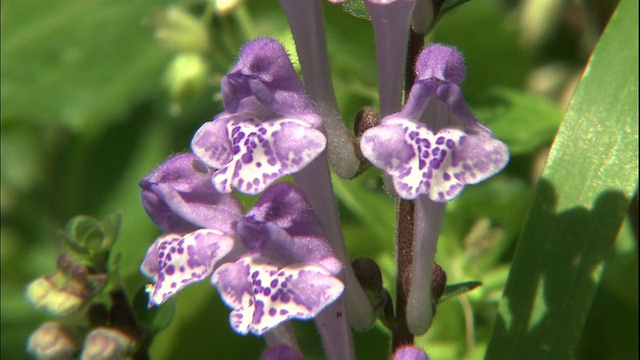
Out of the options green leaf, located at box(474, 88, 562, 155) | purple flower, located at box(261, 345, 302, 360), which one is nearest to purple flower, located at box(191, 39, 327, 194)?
purple flower, located at box(261, 345, 302, 360)

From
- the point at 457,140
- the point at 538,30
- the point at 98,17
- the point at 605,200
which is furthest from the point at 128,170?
the point at 457,140

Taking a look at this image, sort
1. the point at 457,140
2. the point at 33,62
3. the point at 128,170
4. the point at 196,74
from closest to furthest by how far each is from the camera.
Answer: the point at 457,140, the point at 196,74, the point at 33,62, the point at 128,170

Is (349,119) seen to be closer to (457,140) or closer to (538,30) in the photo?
(538,30)

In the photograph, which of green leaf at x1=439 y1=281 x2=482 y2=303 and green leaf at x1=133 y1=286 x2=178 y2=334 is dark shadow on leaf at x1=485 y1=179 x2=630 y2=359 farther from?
green leaf at x1=133 y1=286 x2=178 y2=334

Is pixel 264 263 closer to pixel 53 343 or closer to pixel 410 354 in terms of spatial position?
pixel 410 354

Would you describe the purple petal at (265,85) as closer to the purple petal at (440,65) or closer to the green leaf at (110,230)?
the purple petal at (440,65)
